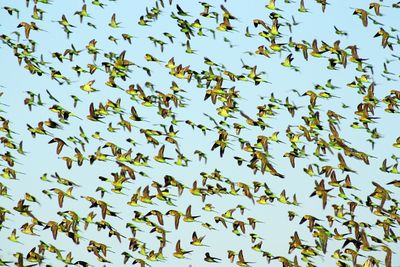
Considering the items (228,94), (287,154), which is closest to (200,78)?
(228,94)

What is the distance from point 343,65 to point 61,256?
28.9 metres

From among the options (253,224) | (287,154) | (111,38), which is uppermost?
(111,38)

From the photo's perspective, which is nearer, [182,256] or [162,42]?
[182,256]

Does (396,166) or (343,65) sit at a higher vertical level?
(343,65)

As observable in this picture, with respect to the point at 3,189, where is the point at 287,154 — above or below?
above

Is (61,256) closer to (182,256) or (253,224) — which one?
(182,256)

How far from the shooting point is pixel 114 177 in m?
72.8

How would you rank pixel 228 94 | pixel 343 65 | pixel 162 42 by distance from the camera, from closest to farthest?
1. pixel 343 65
2. pixel 228 94
3. pixel 162 42

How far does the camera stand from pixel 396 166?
2864 inches

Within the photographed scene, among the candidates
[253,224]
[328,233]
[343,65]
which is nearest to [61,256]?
[253,224]

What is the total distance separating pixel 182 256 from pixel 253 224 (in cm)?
754

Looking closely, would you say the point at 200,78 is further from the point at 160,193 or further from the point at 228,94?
the point at 160,193

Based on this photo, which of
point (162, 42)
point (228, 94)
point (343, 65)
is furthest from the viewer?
point (162, 42)

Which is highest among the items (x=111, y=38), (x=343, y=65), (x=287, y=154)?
(x=343, y=65)
